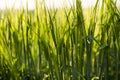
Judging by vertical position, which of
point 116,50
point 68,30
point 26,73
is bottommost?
point 26,73

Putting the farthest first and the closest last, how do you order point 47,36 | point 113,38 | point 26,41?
point 26,41
point 47,36
point 113,38

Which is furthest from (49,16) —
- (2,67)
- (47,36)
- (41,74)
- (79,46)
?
(2,67)

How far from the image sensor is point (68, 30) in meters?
1.56

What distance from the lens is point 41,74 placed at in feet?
5.63

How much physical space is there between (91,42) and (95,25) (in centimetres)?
9

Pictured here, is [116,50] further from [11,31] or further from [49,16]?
[11,31]

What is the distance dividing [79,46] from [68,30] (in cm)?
10

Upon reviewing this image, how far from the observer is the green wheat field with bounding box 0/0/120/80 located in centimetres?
154

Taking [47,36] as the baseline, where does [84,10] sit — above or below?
above

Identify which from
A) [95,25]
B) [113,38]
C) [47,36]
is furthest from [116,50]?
[47,36]

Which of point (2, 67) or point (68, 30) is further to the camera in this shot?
point (2, 67)

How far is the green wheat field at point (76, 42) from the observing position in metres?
1.54

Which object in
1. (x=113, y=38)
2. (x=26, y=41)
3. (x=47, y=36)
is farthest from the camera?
(x=26, y=41)

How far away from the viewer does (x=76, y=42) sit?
61.4 inches
